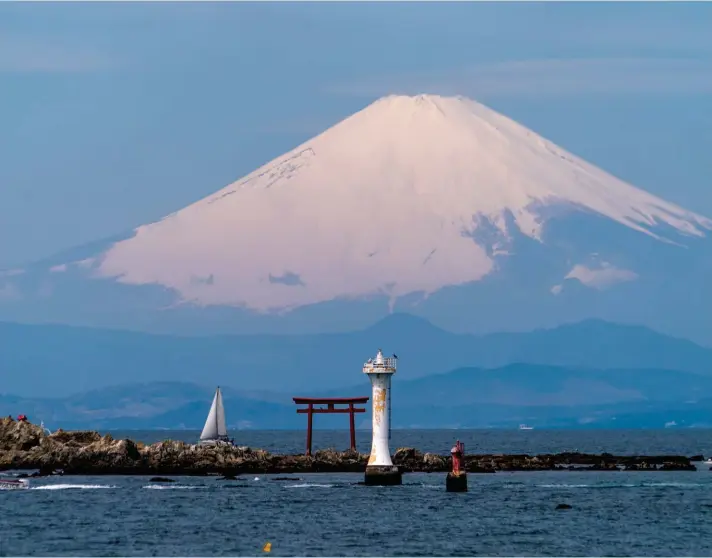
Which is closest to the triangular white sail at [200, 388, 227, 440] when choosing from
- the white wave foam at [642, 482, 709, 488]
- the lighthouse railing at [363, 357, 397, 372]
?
the white wave foam at [642, 482, 709, 488]

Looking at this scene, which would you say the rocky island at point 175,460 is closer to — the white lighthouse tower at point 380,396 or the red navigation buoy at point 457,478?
the red navigation buoy at point 457,478

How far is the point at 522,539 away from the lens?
69.1 metres

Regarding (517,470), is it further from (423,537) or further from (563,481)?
(423,537)

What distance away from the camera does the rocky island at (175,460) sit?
107375 millimetres

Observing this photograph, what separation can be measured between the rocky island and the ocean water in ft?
13.5

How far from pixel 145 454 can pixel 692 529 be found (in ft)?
153

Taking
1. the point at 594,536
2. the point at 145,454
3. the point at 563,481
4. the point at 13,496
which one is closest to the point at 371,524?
the point at 594,536

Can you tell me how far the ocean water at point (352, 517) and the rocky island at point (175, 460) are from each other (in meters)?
4.11

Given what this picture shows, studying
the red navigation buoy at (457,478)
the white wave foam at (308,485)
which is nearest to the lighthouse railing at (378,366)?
the red navigation buoy at (457,478)

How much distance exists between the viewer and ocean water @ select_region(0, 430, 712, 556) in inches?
2601

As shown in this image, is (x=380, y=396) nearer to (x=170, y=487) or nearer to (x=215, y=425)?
(x=170, y=487)

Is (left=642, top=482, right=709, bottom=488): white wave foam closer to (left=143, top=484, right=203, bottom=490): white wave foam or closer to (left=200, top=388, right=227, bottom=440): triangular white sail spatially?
(left=143, top=484, right=203, bottom=490): white wave foam

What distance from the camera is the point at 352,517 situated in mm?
76812

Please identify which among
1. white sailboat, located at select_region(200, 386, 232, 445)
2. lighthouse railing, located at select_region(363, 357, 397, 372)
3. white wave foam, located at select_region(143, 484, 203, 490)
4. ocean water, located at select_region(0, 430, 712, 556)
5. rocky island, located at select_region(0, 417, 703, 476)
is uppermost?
white sailboat, located at select_region(200, 386, 232, 445)
